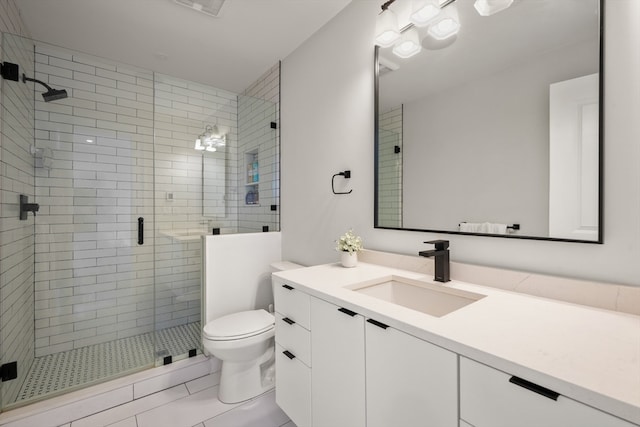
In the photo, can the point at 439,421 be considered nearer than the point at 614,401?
No

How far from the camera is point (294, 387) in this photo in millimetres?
1415

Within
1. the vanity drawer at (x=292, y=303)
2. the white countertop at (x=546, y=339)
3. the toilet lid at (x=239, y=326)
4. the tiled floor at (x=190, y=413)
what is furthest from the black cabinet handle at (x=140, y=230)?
the white countertop at (x=546, y=339)

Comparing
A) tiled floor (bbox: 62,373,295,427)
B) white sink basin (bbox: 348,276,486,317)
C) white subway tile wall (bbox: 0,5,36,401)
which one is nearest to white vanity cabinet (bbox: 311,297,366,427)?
white sink basin (bbox: 348,276,486,317)

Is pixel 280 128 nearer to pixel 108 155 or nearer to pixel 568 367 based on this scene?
pixel 108 155

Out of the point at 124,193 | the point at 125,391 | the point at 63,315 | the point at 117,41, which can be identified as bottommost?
the point at 125,391

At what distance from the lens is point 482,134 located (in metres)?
1.32

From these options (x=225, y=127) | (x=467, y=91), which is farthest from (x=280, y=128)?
(x=467, y=91)

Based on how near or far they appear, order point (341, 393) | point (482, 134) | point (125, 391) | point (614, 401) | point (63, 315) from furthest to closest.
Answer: point (63, 315), point (125, 391), point (482, 134), point (341, 393), point (614, 401)

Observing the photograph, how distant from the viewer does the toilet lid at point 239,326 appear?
182cm

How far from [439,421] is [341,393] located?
45 cm

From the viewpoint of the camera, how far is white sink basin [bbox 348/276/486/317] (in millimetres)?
→ 1212

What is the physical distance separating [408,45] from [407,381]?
5.46ft

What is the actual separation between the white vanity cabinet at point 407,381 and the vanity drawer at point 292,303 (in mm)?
385

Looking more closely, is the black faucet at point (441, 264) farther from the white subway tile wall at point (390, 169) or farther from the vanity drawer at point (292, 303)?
the vanity drawer at point (292, 303)
